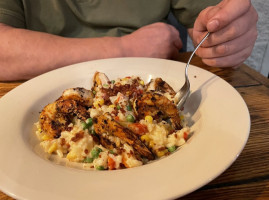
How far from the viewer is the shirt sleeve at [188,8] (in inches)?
86.2

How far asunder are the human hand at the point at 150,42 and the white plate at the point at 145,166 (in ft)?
1.97

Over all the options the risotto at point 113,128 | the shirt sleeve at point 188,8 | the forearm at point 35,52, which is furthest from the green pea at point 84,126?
the shirt sleeve at point 188,8

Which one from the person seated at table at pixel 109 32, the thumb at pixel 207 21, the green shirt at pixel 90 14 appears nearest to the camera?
the thumb at pixel 207 21

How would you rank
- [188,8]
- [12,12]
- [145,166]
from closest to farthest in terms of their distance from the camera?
1. [145,166]
2. [12,12]
3. [188,8]

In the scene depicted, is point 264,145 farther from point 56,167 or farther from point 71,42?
point 71,42

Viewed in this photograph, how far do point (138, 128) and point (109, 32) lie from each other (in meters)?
1.32

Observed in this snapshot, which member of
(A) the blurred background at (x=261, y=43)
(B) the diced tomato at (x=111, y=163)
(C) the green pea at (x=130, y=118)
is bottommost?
(A) the blurred background at (x=261, y=43)

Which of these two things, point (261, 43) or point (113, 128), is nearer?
point (113, 128)

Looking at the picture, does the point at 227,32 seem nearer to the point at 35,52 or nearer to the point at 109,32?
the point at 109,32

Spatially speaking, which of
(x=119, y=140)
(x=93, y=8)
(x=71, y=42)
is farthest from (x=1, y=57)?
(x=119, y=140)

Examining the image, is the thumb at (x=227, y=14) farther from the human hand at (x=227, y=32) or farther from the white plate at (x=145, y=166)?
the white plate at (x=145, y=166)

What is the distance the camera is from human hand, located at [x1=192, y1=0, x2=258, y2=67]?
57.5 inches

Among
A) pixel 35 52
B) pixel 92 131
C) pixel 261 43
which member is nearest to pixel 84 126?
pixel 92 131

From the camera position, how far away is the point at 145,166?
2.75ft
